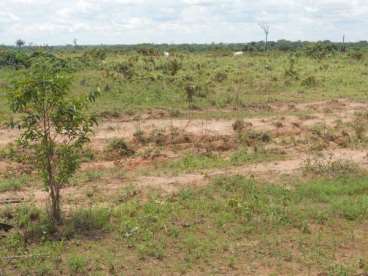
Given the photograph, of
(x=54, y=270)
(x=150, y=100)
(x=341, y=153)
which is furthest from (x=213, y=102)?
(x=54, y=270)

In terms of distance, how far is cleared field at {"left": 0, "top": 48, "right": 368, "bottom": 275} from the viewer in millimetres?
6344

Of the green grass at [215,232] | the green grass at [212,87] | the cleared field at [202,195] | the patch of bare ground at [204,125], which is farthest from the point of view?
the green grass at [212,87]

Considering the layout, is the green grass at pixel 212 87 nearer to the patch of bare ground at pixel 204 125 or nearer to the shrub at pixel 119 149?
the patch of bare ground at pixel 204 125

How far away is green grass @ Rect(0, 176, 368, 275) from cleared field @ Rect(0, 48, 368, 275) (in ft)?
0.05

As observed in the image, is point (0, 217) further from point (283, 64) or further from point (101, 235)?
point (283, 64)

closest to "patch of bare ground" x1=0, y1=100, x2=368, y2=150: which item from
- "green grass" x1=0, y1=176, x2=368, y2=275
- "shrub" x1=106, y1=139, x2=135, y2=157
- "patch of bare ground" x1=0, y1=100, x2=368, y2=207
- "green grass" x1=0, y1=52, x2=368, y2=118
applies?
"patch of bare ground" x1=0, y1=100, x2=368, y2=207

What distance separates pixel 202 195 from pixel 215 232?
50.8 inches

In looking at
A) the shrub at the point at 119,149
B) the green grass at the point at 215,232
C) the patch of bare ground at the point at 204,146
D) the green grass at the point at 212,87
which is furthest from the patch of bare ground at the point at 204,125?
the green grass at the point at 215,232

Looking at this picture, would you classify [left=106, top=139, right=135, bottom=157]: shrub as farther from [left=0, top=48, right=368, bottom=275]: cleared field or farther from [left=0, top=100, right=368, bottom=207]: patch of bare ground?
[left=0, top=100, right=368, bottom=207]: patch of bare ground

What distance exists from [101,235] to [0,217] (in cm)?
135

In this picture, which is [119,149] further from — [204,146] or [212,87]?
[212,87]

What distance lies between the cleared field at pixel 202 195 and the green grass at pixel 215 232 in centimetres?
1

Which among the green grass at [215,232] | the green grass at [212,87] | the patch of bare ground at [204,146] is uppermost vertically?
the green grass at [212,87]

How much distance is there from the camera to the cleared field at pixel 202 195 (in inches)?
250
